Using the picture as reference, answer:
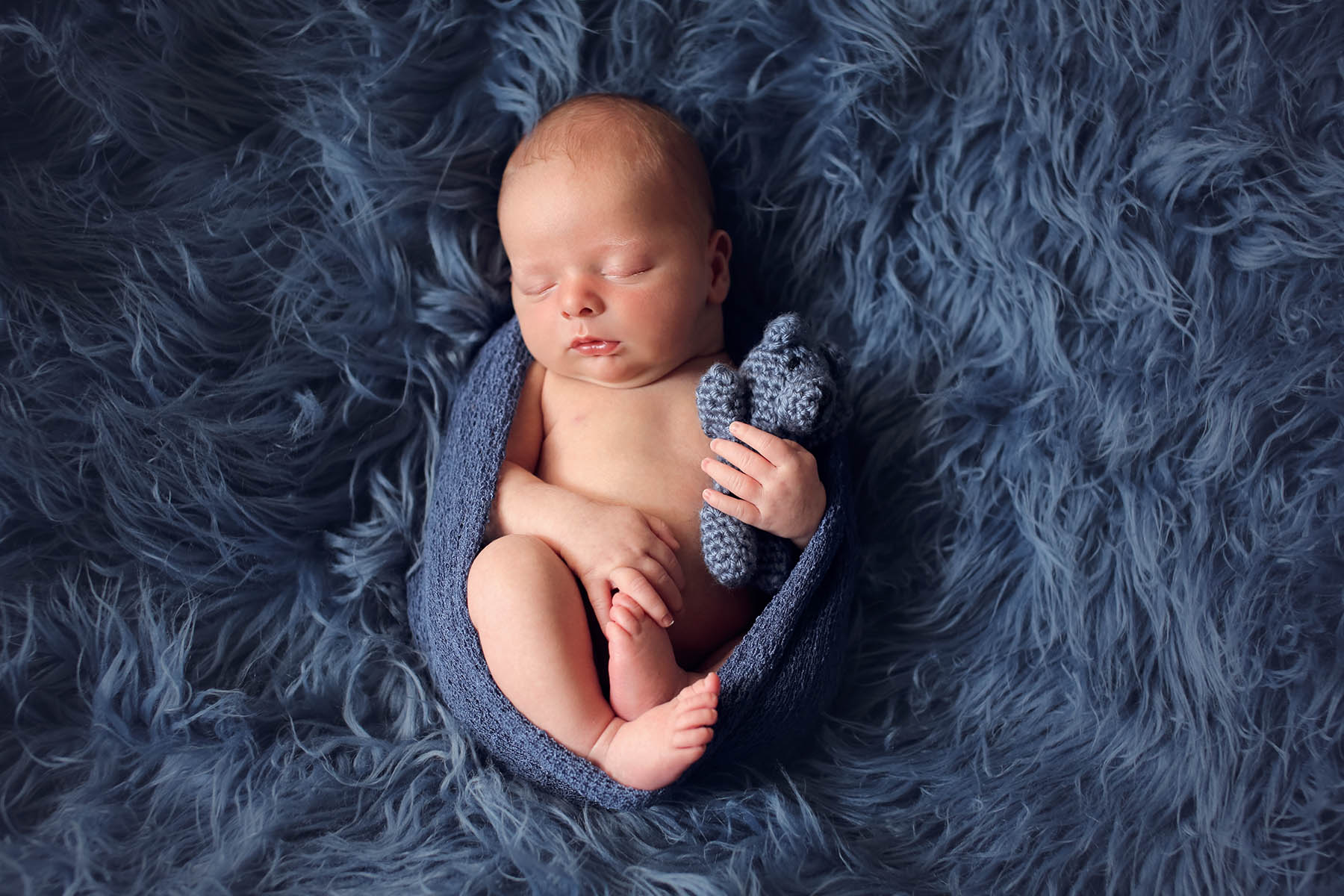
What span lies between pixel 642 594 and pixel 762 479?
0.19 m

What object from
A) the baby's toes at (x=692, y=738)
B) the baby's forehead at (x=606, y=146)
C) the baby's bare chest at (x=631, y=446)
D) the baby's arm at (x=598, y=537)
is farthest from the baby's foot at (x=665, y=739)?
the baby's forehead at (x=606, y=146)

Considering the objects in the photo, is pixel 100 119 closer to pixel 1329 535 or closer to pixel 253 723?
pixel 253 723

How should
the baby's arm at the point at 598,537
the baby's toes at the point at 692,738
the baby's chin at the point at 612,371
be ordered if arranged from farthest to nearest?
the baby's chin at the point at 612,371, the baby's arm at the point at 598,537, the baby's toes at the point at 692,738

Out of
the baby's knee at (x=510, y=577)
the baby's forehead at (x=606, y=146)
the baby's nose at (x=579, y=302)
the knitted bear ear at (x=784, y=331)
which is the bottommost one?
the baby's knee at (x=510, y=577)

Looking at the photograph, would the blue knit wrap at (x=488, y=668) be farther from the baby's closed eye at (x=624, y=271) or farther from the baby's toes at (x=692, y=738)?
the baby's closed eye at (x=624, y=271)

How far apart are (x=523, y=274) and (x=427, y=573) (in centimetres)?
38

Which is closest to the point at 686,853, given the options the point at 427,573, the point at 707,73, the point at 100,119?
the point at 427,573

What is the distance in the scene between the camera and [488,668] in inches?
42.7

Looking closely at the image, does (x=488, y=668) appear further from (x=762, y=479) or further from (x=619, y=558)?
(x=762, y=479)

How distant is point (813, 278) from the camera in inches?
51.4

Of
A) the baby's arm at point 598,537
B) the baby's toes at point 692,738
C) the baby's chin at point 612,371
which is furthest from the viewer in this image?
the baby's chin at point 612,371

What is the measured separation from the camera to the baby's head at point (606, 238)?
45.3 inches

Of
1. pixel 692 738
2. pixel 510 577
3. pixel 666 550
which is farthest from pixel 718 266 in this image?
pixel 692 738

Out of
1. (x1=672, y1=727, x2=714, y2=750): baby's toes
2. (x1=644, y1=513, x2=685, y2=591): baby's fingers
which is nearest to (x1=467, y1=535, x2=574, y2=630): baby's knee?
(x1=644, y1=513, x2=685, y2=591): baby's fingers
